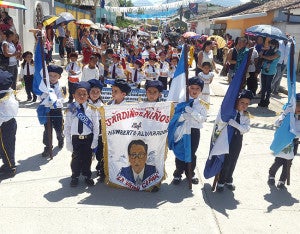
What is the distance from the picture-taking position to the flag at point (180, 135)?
4625 mm

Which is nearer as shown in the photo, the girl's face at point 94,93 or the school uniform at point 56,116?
the girl's face at point 94,93

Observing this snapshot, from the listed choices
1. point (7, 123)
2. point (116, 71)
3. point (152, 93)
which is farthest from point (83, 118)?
point (116, 71)

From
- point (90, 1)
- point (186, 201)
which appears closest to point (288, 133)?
point (186, 201)

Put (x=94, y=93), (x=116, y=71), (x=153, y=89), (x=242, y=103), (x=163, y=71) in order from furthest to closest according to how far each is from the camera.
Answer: (x=163, y=71)
(x=116, y=71)
(x=94, y=93)
(x=153, y=89)
(x=242, y=103)

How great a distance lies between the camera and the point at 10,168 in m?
4.89

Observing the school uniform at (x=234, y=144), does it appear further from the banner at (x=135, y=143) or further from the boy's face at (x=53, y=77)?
the boy's face at (x=53, y=77)

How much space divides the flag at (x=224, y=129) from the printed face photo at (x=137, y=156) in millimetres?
894

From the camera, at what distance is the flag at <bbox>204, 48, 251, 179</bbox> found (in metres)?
4.29

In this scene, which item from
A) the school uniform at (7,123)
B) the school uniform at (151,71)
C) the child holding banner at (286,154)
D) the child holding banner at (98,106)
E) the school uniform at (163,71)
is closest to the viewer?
the school uniform at (7,123)

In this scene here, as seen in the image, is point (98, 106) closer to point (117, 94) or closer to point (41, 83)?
point (117, 94)

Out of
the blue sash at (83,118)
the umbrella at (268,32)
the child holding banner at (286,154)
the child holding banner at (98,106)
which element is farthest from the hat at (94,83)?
the umbrella at (268,32)

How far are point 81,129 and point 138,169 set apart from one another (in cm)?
92

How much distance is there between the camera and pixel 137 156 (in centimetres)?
454

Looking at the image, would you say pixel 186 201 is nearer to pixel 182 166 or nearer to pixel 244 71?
pixel 182 166
